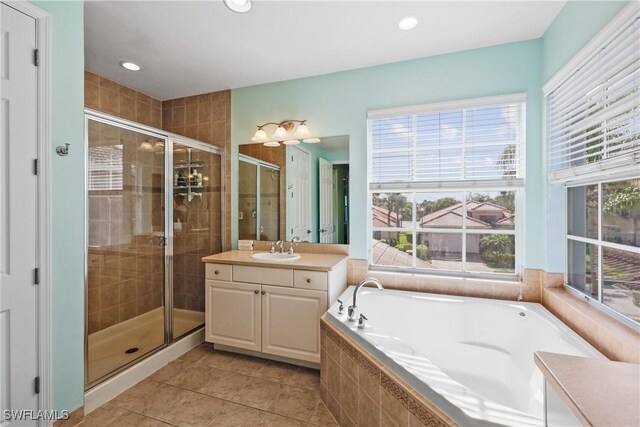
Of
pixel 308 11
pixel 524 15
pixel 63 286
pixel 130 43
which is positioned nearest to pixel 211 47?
pixel 130 43

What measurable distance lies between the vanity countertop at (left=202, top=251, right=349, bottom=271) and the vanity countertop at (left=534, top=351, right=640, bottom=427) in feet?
5.03

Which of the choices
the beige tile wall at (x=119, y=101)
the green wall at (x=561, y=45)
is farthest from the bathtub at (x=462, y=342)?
the beige tile wall at (x=119, y=101)

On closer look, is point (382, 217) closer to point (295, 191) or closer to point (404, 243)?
point (404, 243)

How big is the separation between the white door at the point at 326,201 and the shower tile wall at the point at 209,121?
3.47 feet

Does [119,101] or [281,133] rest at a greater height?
[119,101]

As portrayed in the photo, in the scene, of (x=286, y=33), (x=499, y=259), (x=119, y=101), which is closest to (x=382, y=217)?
(x=499, y=259)

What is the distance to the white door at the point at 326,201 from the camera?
2.78 metres

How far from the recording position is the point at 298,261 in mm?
2479

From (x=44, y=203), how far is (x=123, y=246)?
94cm

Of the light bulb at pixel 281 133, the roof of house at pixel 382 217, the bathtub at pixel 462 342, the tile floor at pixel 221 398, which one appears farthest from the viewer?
the light bulb at pixel 281 133

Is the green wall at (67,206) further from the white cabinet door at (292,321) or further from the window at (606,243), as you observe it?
the window at (606,243)

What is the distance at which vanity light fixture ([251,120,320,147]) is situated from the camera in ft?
9.31

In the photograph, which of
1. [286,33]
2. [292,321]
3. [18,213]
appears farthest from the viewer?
[292,321]

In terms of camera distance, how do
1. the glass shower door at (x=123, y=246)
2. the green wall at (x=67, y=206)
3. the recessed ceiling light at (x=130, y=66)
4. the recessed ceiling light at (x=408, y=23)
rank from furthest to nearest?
the recessed ceiling light at (x=130, y=66)
the glass shower door at (x=123, y=246)
the recessed ceiling light at (x=408, y=23)
the green wall at (x=67, y=206)
